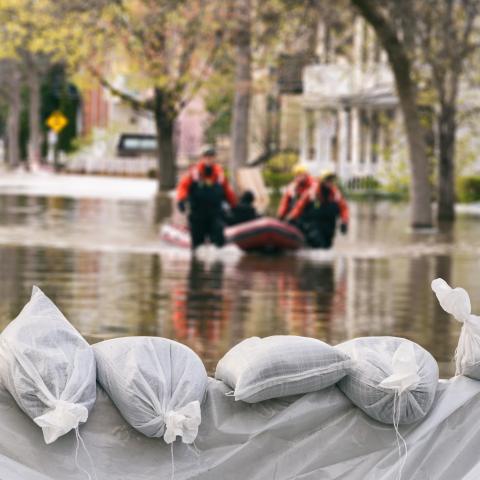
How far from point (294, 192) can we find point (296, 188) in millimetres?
90

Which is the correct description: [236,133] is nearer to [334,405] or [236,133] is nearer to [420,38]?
[420,38]

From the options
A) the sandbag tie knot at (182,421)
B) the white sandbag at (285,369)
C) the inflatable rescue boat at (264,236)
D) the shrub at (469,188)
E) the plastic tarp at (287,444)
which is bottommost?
the shrub at (469,188)

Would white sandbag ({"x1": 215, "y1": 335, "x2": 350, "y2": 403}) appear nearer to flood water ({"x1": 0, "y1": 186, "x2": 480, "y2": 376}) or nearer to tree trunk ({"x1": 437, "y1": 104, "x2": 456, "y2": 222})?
flood water ({"x1": 0, "y1": 186, "x2": 480, "y2": 376})

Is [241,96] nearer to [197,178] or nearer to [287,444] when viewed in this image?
[197,178]

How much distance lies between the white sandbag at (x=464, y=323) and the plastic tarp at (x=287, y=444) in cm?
10

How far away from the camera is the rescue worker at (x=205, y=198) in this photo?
22.9 meters

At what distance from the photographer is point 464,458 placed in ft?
17.6

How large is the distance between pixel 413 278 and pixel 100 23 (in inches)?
922

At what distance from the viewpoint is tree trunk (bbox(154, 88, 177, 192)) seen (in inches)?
2108

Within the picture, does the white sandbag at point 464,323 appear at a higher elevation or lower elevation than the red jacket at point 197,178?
higher

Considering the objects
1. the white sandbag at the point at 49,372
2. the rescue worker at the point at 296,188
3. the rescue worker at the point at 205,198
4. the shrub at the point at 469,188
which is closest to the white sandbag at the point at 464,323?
the white sandbag at the point at 49,372

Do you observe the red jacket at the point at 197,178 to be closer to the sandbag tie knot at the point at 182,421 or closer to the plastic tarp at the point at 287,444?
the plastic tarp at the point at 287,444

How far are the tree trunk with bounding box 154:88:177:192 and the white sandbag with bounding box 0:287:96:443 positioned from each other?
48.3 m

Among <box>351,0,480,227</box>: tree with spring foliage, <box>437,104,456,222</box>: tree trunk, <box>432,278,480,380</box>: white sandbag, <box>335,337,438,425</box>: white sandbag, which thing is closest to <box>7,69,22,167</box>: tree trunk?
<box>351,0,480,227</box>: tree with spring foliage
